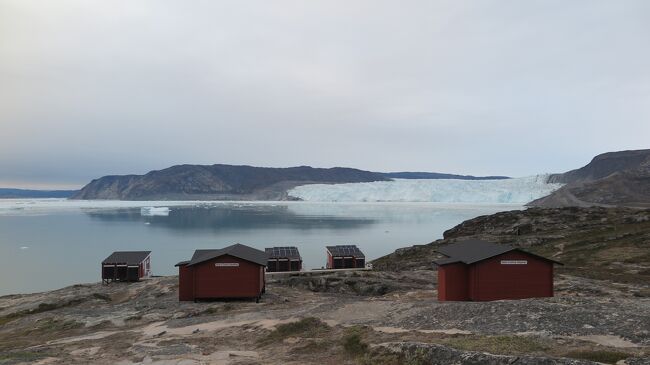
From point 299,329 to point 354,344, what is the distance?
459 cm

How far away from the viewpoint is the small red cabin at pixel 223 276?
3316cm

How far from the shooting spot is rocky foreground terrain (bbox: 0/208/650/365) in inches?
591

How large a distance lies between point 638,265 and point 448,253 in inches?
763

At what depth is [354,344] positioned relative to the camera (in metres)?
17.8

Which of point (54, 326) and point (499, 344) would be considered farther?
point (54, 326)

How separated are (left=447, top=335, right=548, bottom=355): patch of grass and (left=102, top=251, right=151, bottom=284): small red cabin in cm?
3779

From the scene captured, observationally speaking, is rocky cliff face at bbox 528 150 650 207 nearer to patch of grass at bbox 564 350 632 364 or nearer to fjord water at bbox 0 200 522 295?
fjord water at bbox 0 200 522 295

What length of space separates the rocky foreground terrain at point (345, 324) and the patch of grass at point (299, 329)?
0.05 metres

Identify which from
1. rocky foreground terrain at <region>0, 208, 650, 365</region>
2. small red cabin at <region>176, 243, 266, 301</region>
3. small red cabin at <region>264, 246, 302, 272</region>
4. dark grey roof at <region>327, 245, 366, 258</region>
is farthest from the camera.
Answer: dark grey roof at <region>327, 245, 366, 258</region>

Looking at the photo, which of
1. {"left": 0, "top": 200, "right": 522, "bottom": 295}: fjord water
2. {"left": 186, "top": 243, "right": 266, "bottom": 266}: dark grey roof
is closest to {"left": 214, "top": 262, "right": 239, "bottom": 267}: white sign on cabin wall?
{"left": 186, "top": 243, "right": 266, "bottom": 266}: dark grey roof

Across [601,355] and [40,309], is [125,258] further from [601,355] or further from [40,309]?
[601,355]

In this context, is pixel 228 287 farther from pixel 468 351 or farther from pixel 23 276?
pixel 23 276

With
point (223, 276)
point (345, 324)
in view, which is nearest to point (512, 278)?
point (345, 324)

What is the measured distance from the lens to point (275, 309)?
2802 cm
